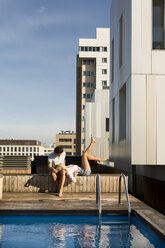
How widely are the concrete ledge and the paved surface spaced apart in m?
0.79

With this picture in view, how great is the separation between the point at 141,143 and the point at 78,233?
21.7 feet

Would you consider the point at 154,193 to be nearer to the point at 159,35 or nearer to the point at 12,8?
the point at 159,35

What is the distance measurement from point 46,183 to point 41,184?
164 millimetres

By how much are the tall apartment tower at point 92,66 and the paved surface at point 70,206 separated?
8018 cm

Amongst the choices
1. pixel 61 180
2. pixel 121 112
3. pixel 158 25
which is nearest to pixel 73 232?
pixel 61 180

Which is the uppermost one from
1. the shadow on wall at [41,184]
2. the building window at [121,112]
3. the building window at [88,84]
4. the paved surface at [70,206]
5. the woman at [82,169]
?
the building window at [88,84]

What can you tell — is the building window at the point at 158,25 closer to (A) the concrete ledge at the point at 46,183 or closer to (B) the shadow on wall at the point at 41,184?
(A) the concrete ledge at the point at 46,183

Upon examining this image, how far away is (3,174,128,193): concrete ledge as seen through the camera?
12.4 meters

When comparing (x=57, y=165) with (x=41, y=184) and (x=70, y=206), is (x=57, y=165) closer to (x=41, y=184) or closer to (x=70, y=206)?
(x=41, y=184)

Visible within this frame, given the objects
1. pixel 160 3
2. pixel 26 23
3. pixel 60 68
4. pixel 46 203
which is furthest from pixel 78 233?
pixel 60 68

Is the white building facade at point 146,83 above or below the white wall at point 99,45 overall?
below

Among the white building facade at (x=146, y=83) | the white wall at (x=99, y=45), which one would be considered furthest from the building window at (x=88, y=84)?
the white building facade at (x=146, y=83)

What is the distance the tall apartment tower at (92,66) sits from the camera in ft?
309

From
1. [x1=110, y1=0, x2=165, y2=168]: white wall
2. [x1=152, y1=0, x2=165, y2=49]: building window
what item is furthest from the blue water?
[x1=152, y1=0, x2=165, y2=49]: building window
